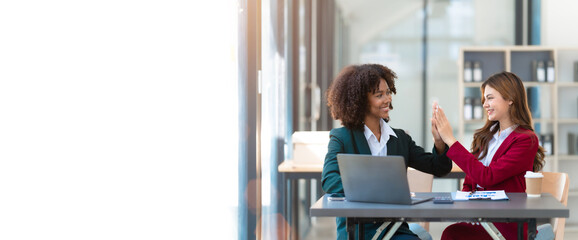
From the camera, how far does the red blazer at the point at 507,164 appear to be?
2807 millimetres

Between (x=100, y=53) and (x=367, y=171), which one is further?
(x=367, y=171)

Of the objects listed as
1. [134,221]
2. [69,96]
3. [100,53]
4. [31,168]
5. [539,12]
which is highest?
[539,12]

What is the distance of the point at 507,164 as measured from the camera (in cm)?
283

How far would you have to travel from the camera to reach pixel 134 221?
199 centimetres

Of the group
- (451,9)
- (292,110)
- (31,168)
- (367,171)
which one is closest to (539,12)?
(451,9)

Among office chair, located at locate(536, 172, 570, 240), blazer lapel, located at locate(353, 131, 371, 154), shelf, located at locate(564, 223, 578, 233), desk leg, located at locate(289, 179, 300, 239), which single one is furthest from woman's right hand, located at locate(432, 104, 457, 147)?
shelf, located at locate(564, 223, 578, 233)

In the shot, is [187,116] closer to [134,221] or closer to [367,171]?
[134,221]

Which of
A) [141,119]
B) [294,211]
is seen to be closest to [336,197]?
[141,119]

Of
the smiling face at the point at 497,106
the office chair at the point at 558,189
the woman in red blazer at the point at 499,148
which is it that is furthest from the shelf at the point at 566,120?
the smiling face at the point at 497,106

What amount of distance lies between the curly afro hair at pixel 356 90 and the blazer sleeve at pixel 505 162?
38 centimetres

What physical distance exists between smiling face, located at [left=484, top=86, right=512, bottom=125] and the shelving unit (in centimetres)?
390

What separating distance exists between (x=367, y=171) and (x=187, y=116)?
630mm

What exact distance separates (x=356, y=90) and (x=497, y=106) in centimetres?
68

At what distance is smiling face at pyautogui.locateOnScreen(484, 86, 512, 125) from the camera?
2998 mm
